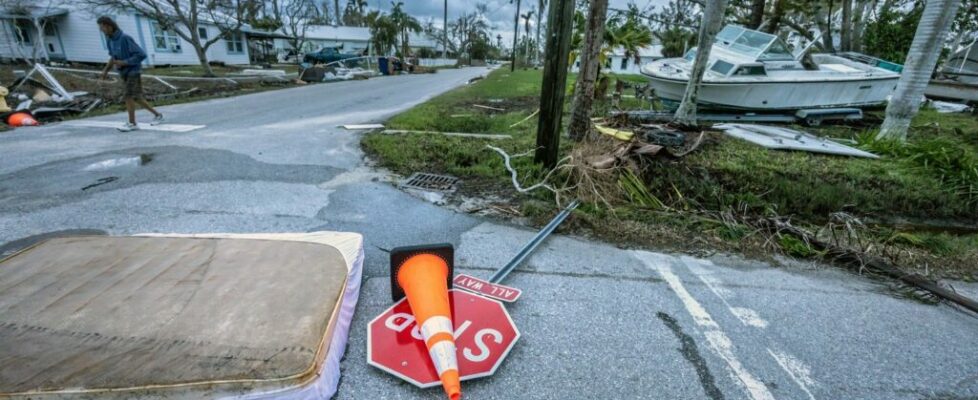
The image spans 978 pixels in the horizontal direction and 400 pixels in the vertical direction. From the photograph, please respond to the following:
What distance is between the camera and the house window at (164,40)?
20375 mm

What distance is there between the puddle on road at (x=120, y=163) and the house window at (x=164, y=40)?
20436 mm

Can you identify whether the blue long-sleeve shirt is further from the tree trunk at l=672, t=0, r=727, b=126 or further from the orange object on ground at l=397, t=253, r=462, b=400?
the tree trunk at l=672, t=0, r=727, b=126

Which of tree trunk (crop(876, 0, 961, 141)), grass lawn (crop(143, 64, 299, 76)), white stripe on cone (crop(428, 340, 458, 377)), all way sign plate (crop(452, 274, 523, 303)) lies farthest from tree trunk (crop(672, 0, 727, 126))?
grass lawn (crop(143, 64, 299, 76))

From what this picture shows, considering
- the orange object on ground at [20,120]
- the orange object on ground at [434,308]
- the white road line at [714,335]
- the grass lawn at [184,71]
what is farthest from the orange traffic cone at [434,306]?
the grass lawn at [184,71]

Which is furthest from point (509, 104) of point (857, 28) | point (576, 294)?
point (857, 28)

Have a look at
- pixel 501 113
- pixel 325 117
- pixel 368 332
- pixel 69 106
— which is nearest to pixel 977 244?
pixel 368 332

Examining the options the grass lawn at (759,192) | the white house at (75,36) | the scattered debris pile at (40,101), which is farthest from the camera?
the white house at (75,36)

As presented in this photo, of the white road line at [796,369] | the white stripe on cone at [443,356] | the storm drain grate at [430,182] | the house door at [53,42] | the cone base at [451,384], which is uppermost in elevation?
the house door at [53,42]

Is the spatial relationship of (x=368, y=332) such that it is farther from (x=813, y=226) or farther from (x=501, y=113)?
(x=501, y=113)

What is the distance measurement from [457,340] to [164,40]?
26837mm

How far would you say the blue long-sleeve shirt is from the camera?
6105mm

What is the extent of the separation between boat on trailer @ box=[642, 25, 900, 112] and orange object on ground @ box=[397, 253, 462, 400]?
8777 millimetres

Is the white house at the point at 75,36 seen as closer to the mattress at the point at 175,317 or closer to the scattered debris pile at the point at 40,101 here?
the scattered debris pile at the point at 40,101

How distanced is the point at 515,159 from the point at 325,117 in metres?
5.05
